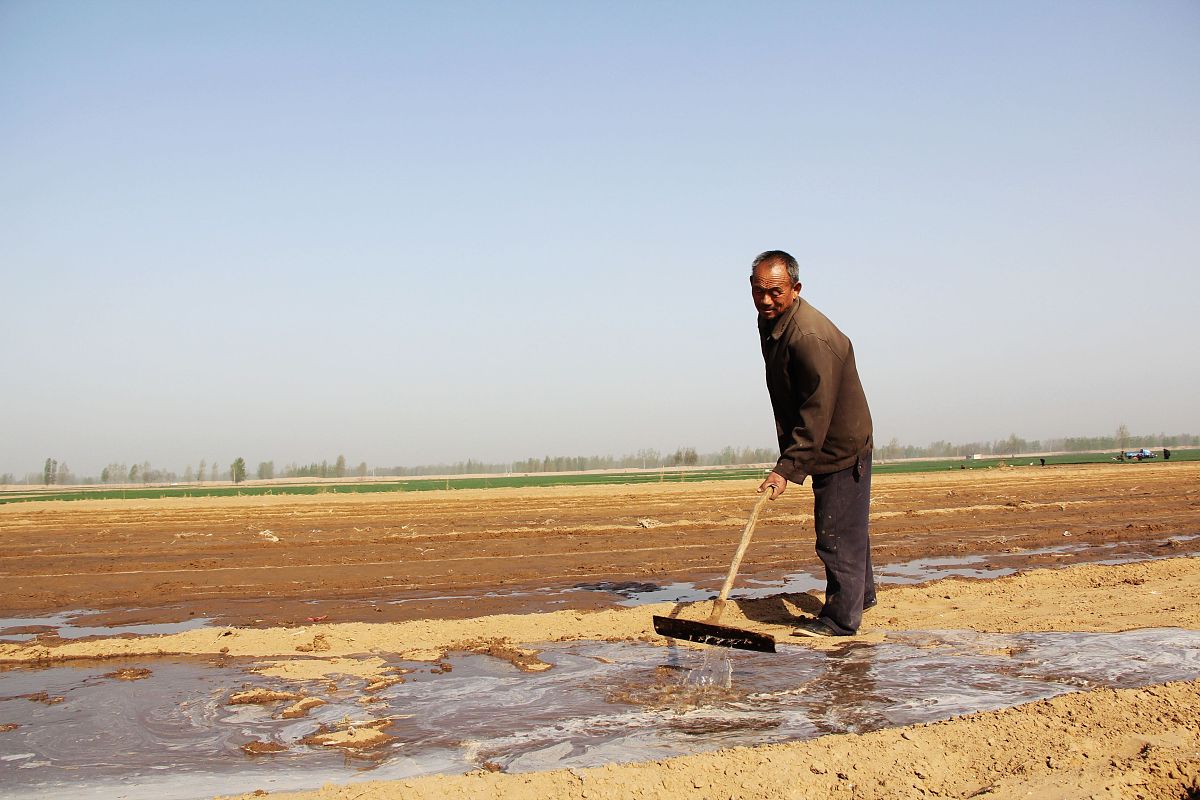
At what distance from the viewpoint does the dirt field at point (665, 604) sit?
281 cm

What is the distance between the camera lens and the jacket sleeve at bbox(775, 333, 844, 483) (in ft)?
16.8

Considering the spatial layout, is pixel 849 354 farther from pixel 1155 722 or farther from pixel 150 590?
pixel 150 590

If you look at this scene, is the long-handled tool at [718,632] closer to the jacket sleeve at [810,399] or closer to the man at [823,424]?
the jacket sleeve at [810,399]

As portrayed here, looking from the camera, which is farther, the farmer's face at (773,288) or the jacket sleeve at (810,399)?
the farmer's face at (773,288)

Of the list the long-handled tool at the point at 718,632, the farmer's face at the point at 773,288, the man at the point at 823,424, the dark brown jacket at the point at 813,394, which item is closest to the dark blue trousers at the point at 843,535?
the man at the point at 823,424

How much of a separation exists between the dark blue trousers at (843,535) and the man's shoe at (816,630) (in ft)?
0.10

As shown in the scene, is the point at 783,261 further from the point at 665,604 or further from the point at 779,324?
the point at 665,604

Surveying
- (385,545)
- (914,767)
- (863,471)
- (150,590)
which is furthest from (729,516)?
(914,767)

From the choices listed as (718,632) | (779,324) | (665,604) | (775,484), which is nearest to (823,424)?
(775,484)

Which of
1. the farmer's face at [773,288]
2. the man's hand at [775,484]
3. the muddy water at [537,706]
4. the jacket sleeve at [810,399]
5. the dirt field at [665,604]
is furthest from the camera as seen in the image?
the farmer's face at [773,288]

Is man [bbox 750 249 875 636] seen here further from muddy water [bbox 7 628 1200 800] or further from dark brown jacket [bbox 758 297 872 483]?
muddy water [bbox 7 628 1200 800]

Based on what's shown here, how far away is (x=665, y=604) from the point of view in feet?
22.0

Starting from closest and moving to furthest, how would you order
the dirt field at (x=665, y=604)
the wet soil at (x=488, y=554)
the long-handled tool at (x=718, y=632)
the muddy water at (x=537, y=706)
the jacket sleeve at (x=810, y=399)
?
the dirt field at (x=665, y=604) → the muddy water at (x=537, y=706) → the long-handled tool at (x=718, y=632) → the jacket sleeve at (x=810, y=399) → the wet soil at (x=488, y=554)

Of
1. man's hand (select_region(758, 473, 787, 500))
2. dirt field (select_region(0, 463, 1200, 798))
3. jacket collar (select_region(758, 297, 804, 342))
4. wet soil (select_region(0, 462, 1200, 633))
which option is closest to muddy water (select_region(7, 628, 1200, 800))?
dirt field (select_region(0, 463, 1200, 798))
